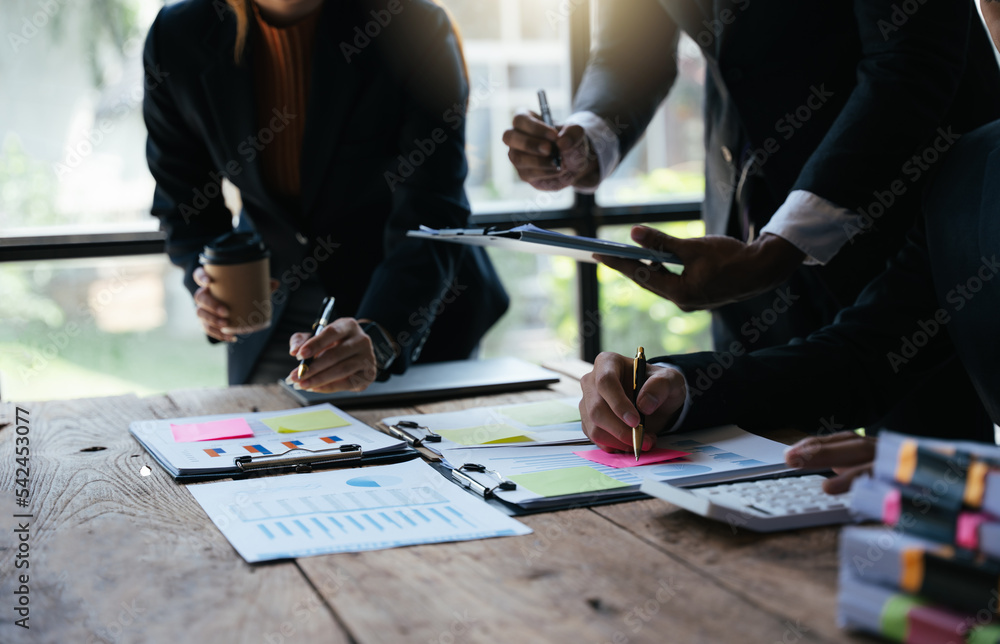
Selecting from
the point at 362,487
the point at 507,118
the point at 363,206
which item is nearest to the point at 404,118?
the point at 363,206

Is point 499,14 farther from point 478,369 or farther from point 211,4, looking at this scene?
point 478,369

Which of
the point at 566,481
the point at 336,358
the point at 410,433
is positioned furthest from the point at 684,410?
the point at 336,358

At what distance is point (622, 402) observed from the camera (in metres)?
1.05

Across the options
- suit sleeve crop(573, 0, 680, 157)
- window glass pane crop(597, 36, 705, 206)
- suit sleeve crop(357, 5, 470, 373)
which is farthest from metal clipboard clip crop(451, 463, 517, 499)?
window glass pane crop(597, 36, 705, 206)

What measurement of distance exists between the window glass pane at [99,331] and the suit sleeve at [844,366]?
245 centimetres

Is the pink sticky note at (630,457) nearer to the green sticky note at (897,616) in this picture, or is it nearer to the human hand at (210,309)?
the green sticky note at (897,616)

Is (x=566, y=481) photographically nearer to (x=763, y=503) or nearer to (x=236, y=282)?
(x=763, y=503)

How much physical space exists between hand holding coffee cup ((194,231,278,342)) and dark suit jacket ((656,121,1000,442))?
0.79 m

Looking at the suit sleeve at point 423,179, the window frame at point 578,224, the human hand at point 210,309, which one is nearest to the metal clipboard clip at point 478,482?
the suit sleeve at point 423,179

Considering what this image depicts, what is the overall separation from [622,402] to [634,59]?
A: 3.68ft

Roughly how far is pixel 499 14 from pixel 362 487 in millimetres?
2932

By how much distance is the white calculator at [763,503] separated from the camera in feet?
2.62

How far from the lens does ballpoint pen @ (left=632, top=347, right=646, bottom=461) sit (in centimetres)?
104

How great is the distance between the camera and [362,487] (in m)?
0.98
